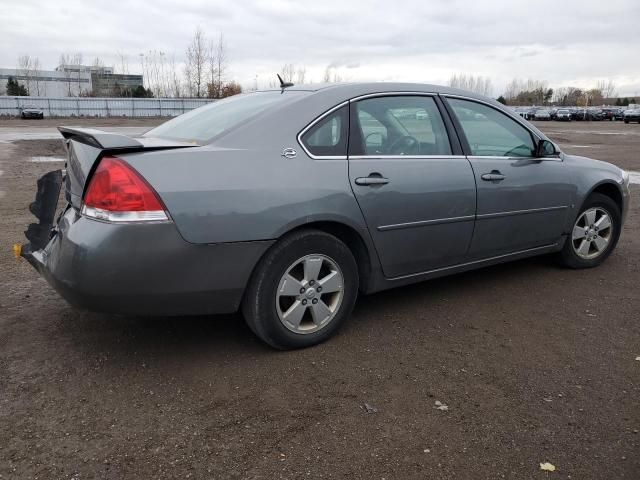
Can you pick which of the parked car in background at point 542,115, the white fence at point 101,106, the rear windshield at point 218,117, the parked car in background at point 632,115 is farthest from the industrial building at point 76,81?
the rear windshield at point 218,117

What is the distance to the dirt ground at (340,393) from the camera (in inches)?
91.0

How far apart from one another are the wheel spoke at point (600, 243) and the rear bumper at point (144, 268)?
3377mm

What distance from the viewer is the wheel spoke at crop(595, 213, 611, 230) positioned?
16.2 feet

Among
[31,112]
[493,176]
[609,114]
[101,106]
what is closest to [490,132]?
[493,176]

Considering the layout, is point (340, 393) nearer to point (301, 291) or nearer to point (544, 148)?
point (301, 291)

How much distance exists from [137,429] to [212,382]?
0.51 meters

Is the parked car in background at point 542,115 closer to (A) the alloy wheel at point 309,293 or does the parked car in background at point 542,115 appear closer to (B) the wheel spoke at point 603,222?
(B) the wheel spoke at point 603,222

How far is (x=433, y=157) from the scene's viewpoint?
3752mm

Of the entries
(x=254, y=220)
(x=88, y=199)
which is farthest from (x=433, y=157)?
(x=88, y=199)

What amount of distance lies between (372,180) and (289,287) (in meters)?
0.83

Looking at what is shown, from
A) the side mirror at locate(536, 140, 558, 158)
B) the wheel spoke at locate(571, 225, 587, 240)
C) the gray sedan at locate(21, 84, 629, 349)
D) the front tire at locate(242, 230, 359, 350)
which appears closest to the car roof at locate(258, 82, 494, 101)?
the gray sedan at locate(21, 84, 629, 349)

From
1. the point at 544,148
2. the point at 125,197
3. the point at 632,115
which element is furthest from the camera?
the point at 632,115

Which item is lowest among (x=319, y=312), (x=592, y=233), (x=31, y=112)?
(x=319, y=312)

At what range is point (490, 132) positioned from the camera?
4215mm
